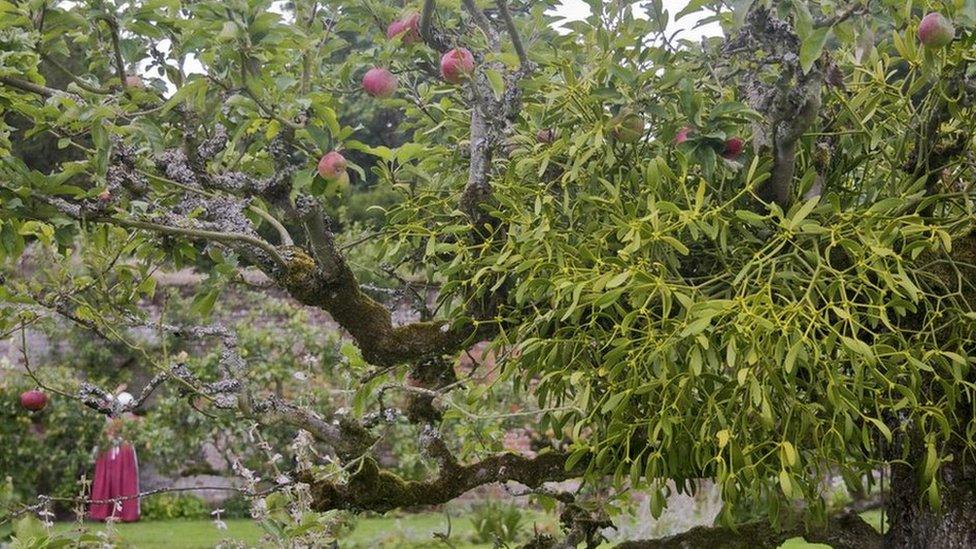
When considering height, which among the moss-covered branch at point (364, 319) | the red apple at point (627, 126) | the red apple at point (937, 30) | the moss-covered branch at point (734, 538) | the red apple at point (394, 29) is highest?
the red apple at point (394, 29)

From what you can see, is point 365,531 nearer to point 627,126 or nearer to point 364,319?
point 364,319

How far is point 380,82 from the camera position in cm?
188

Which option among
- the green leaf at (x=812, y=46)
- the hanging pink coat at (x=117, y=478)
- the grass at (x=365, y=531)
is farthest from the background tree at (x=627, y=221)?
the hanging pink coat at (x=117, y=478)

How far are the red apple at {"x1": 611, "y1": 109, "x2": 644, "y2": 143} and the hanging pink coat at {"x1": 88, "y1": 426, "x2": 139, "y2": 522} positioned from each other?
7.60m

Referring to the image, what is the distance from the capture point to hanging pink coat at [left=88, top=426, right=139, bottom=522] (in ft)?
27.8

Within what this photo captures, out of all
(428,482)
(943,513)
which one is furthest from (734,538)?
(428,482)

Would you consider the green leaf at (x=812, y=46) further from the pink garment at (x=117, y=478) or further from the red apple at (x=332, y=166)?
the pink garment at (x=117, y=478)

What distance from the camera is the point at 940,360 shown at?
59.1 inches

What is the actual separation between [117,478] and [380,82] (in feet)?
24.9

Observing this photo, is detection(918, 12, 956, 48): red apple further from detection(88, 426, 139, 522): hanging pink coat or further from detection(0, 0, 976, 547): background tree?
detection(88, 426, 139, 522): hanging pink coat

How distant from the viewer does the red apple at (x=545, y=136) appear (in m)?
1.78

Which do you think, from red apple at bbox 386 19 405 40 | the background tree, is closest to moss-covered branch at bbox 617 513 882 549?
the background tree

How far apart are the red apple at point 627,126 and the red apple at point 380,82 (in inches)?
17.9

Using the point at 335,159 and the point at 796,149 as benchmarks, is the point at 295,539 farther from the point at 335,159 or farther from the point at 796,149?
the point at 796,149
